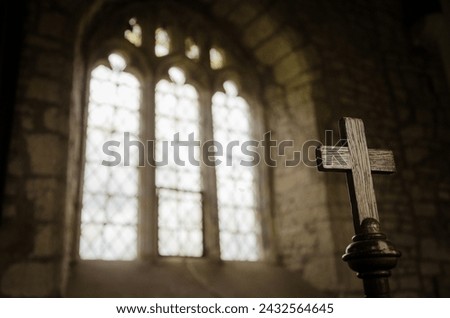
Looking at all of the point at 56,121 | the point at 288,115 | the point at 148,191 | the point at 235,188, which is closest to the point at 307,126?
the point at 288,115

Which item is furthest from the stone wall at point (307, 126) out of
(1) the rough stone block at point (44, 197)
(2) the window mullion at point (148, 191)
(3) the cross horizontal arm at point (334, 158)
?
(3) the cross horizontal arm at point (334, 158)

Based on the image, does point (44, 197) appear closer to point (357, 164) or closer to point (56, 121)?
point (56, 121)

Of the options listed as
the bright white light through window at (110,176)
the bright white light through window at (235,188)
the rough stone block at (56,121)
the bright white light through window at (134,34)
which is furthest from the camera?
the bright white light through window at (134,34)

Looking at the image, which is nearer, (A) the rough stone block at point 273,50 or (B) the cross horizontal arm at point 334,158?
(B) the cross horizontal arm at point 334,158

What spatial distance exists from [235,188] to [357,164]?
2.33 metres

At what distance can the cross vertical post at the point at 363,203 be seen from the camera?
4.48 ft

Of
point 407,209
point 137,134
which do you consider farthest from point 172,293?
point 407,209

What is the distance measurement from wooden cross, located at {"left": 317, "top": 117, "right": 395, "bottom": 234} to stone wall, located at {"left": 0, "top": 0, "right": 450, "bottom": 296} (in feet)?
5.52

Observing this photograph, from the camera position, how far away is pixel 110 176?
3.37m

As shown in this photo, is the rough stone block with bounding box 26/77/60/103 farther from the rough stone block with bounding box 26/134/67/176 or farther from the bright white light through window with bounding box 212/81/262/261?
the bright white light through window with bounding box 212/81/262/261

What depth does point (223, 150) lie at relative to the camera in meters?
4.00

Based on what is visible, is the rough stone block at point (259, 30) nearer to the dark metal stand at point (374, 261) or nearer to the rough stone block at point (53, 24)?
the rough stone block at point (53, 24)

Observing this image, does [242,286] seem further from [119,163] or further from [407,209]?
[407,209]

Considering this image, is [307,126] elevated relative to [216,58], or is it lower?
lower
